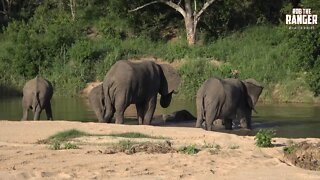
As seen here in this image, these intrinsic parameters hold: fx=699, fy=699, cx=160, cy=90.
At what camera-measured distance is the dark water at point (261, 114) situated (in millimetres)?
21734

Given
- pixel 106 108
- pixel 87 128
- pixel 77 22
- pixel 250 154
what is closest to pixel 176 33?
pixel 77 22

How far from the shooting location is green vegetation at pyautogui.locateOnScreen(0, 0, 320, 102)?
33594mm

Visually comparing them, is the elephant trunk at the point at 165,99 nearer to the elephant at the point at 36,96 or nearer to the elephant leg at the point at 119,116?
the elephant leg at the point at 119,116

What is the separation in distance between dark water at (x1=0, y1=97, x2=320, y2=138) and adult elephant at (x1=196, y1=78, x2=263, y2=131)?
0.78m

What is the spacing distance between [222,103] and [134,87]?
2.71m

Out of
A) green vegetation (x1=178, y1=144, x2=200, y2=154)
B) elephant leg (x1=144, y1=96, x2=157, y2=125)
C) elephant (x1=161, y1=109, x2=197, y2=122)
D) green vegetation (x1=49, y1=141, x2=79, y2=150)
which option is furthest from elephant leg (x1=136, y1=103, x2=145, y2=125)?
green vegetation (x1=178, y1=144, x2=200, y2=154)

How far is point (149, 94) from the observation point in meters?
21.6

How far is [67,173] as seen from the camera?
1120cm

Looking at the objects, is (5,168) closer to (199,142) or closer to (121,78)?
(199,142)

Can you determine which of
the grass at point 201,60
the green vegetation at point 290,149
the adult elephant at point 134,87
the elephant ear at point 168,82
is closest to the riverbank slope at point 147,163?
the green vegetation at point 290,149

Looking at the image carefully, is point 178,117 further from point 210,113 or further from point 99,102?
point 210,113

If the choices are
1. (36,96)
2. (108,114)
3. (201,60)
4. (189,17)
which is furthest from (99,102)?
(189,17)

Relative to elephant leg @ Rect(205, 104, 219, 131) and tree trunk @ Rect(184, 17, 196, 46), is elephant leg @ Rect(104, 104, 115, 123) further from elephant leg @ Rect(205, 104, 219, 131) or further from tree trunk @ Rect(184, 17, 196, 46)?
tree trunk @ Rect(184, 17, 196, 46)

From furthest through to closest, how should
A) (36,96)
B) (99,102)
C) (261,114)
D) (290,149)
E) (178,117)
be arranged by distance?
(261,114)
(178,117)
(36,96)
(99,102)
(290,149)
